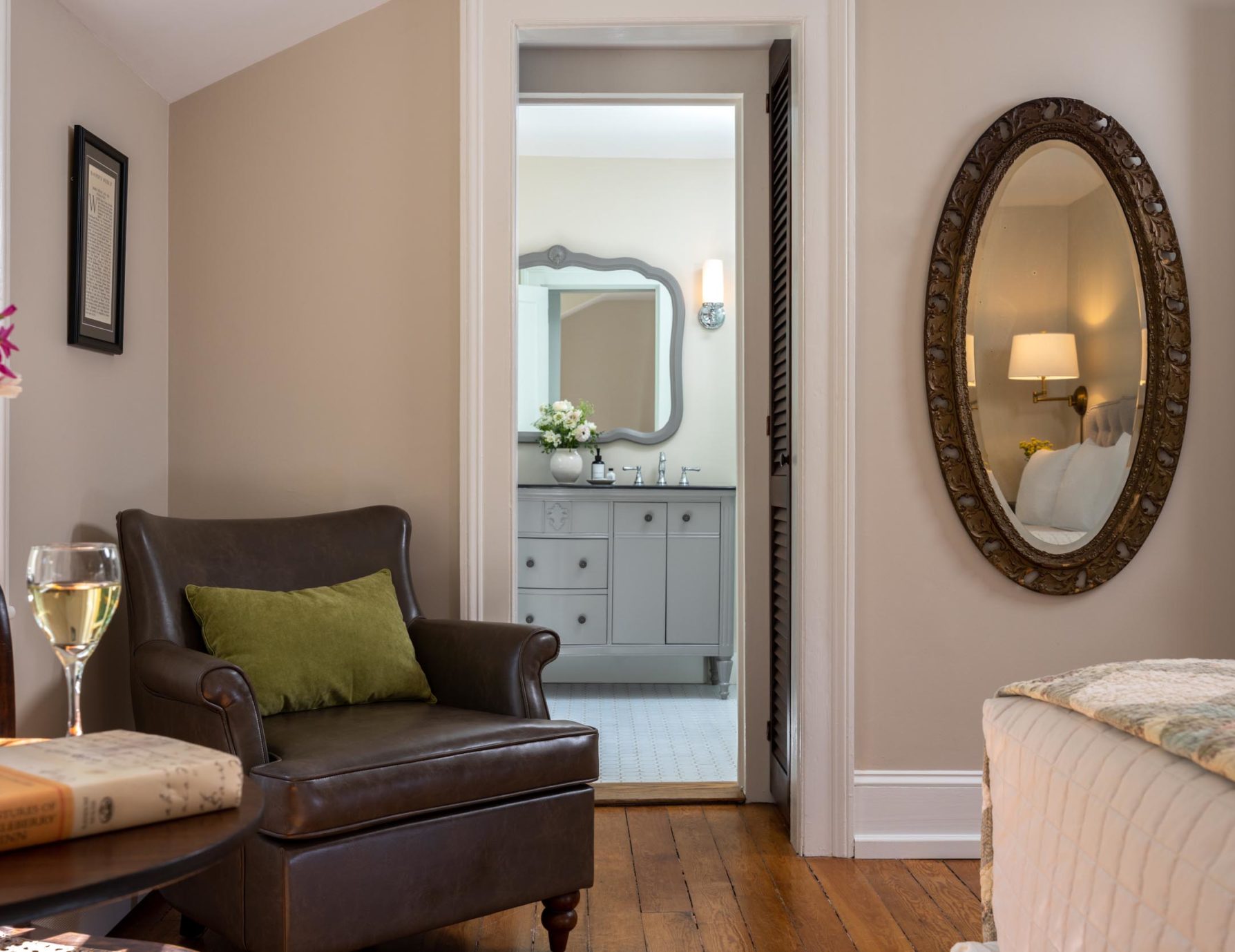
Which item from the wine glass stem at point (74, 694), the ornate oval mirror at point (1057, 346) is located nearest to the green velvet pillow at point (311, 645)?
the wine glass stem at point (74, 694)

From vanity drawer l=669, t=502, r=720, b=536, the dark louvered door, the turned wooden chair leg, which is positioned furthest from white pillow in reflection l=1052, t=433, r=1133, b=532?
vanity drawer l=669, t=502, r=720, b=536

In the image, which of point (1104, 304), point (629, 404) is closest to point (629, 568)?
point (629, 404)

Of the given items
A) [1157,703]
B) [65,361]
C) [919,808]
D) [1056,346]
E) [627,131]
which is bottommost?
[919,808]

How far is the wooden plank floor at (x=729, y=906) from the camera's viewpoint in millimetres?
2203

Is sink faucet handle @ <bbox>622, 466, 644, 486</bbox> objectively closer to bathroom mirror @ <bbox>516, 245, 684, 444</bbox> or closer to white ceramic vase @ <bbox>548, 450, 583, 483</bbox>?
bathroom mirror @ <bbox>516, 245, 684, 444</bbox>

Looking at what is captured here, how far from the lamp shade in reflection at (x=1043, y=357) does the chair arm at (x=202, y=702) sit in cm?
206

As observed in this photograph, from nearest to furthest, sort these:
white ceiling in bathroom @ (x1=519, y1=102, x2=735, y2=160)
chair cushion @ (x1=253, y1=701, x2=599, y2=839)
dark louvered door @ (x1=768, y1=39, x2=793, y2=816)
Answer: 1. chair cushion @ (x1=253, y1=701, x2=599, y2=839)
2. dark louvered door @ (x1=768, y1=39, x2=793, y2=816)
3. white ceiling in bathroom @ (x1=519, y1=102, x2=735, y2=160)

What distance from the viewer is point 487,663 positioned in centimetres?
233

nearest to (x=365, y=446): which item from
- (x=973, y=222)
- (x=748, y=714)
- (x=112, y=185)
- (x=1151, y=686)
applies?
(x=112, y=185)

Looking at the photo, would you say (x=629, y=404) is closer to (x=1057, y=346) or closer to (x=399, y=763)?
(x=1057, y=346)

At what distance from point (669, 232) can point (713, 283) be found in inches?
13.6

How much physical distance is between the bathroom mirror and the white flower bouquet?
20 centimetres

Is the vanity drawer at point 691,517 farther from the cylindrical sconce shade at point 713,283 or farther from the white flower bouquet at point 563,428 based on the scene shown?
the cylindrical sconce shade at point 713,283

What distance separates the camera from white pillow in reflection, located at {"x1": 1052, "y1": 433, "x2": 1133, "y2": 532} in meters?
2.78
